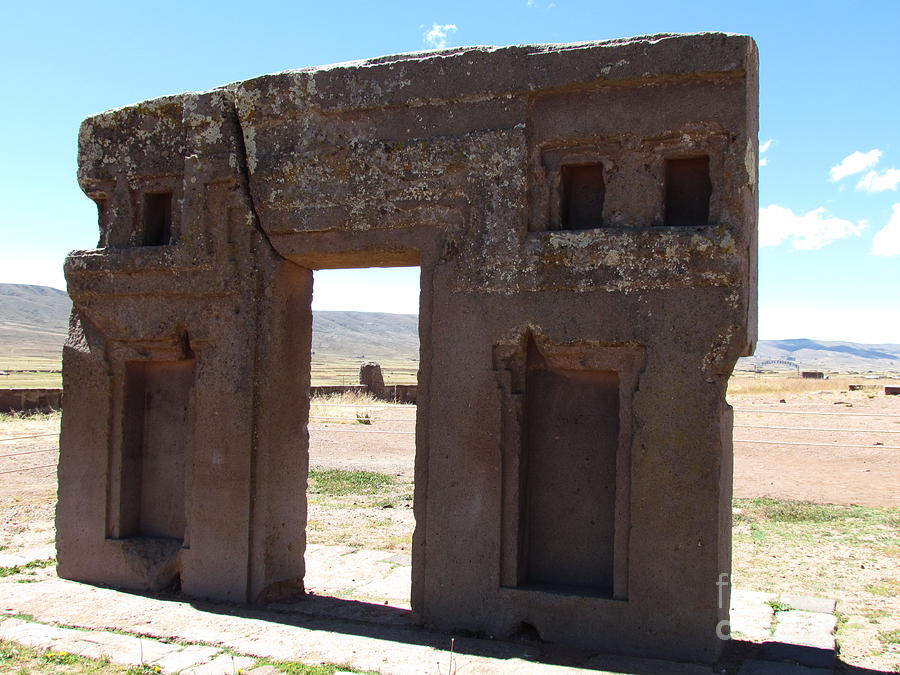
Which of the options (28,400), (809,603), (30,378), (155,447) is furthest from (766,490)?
(30,378)

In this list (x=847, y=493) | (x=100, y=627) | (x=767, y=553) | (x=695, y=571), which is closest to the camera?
(x=695, y=571)

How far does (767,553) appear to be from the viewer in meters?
7.13

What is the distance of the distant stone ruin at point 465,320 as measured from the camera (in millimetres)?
4438

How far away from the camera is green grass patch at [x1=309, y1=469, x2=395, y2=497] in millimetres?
10078

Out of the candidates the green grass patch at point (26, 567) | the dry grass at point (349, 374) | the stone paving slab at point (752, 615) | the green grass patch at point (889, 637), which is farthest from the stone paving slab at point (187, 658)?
the dry grass at point (349, 374)

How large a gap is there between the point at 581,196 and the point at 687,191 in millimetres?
610

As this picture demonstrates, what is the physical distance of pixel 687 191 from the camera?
15.5ft

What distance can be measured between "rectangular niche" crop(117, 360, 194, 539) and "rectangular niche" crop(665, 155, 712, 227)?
3453 millimetres

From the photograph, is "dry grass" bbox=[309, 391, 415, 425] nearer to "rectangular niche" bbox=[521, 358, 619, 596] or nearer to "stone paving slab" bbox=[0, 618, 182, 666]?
"stone paving slab" bbox=[0, 618, 182, 666]

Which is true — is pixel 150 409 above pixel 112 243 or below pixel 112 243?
below

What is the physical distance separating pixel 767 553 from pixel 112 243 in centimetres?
586

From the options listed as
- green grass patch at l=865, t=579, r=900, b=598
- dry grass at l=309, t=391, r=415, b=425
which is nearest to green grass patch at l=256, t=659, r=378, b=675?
green grass patch at l=865, t=579, r=900, b=598

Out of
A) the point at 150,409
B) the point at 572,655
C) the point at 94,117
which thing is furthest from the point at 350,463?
the point at 572,655

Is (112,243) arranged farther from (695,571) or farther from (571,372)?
(695,571)
